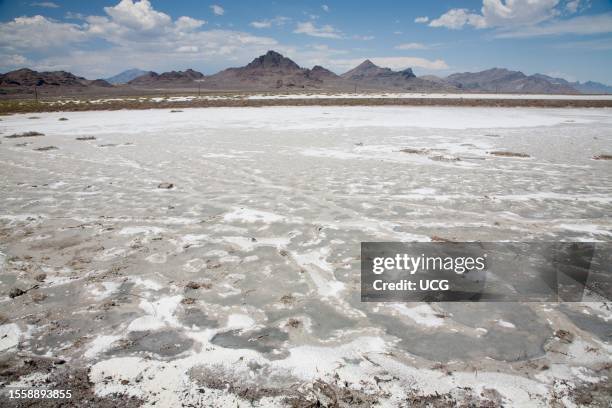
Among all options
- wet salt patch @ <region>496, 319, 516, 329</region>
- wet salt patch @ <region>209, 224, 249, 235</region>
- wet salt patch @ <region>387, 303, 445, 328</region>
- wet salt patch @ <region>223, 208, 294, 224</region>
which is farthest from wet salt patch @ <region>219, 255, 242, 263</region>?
wet salt patch @ <region>496, 319, 516, 329</region>

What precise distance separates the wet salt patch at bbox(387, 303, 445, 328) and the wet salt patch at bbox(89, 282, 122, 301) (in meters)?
3.51

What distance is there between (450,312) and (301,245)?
104 inches

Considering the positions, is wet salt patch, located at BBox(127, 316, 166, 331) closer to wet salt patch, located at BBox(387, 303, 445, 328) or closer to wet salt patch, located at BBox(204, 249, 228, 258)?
wet salt patch, located at BBox(204, 249, 228, 258)

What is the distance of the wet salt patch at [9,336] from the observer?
3723 millimetres

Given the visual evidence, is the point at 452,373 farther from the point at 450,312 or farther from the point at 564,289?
the point at 564,289

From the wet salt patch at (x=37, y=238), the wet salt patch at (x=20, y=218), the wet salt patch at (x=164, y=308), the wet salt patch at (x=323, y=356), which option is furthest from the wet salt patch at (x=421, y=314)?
the wet salt patch at (x=20, y=218)

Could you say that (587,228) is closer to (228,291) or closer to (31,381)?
(228,291)

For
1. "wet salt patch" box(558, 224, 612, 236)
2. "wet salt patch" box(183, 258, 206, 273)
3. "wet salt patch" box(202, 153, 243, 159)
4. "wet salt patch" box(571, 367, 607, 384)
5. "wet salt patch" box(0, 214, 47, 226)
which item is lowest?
"wet salt patch" box(571, 367, 607, 384)

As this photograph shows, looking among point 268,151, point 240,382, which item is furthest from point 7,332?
point 268,151

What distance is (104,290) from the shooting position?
4.82 m

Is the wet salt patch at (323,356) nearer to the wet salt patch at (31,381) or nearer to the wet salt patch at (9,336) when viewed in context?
the wet salt patch at (31,381)

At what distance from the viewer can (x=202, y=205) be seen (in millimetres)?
8297

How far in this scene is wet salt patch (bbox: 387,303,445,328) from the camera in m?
4.18

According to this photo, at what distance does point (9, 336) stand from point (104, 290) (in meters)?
1.09
